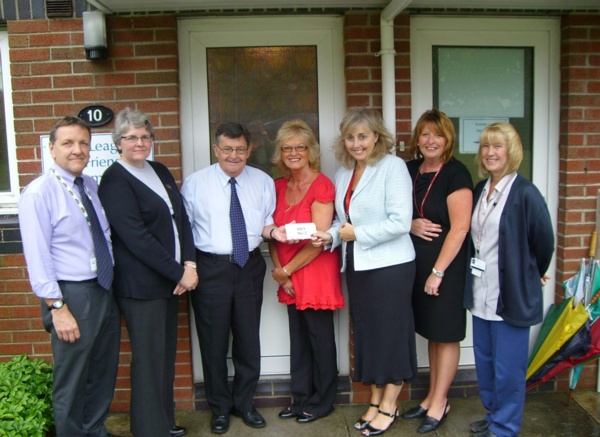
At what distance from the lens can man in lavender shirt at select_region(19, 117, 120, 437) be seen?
2723 millimetres

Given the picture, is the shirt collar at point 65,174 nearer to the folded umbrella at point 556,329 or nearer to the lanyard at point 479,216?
the lanyard at point 479,216

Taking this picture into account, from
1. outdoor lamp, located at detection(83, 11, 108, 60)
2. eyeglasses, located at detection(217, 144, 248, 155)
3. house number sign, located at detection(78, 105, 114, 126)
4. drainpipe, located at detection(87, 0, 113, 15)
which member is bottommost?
eyeglasses, located at detection(217, 144, 248, 155)

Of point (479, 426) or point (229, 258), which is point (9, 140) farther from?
point (479, 426)

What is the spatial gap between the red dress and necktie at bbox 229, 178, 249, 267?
10.2 inches

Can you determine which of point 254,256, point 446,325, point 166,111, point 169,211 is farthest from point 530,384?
point 166,111

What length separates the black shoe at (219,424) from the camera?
3535mm

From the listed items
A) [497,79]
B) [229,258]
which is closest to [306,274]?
[229,258]

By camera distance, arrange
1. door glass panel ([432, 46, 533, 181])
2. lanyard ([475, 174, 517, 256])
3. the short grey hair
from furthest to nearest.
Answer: door glass panel ([432, 46, 533, 181])
lanyard ([475, 174, 517, 256])
the short grey hair

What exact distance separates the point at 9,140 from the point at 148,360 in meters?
1.77

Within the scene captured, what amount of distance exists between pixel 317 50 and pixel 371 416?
7.74 ft

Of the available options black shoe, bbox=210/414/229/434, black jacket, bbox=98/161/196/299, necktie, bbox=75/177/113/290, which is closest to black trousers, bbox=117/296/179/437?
black jacket, bbox=98/161/196/299

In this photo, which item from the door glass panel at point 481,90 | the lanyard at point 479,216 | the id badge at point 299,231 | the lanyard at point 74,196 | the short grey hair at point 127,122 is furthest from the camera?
the door glass panel at point 481,90

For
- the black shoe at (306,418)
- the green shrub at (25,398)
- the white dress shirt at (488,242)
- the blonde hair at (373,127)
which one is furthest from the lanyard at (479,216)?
the green shrub at (25,398)

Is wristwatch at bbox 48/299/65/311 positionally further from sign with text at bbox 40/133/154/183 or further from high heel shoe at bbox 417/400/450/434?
high heel shoe at bbox 417/400/450/434
